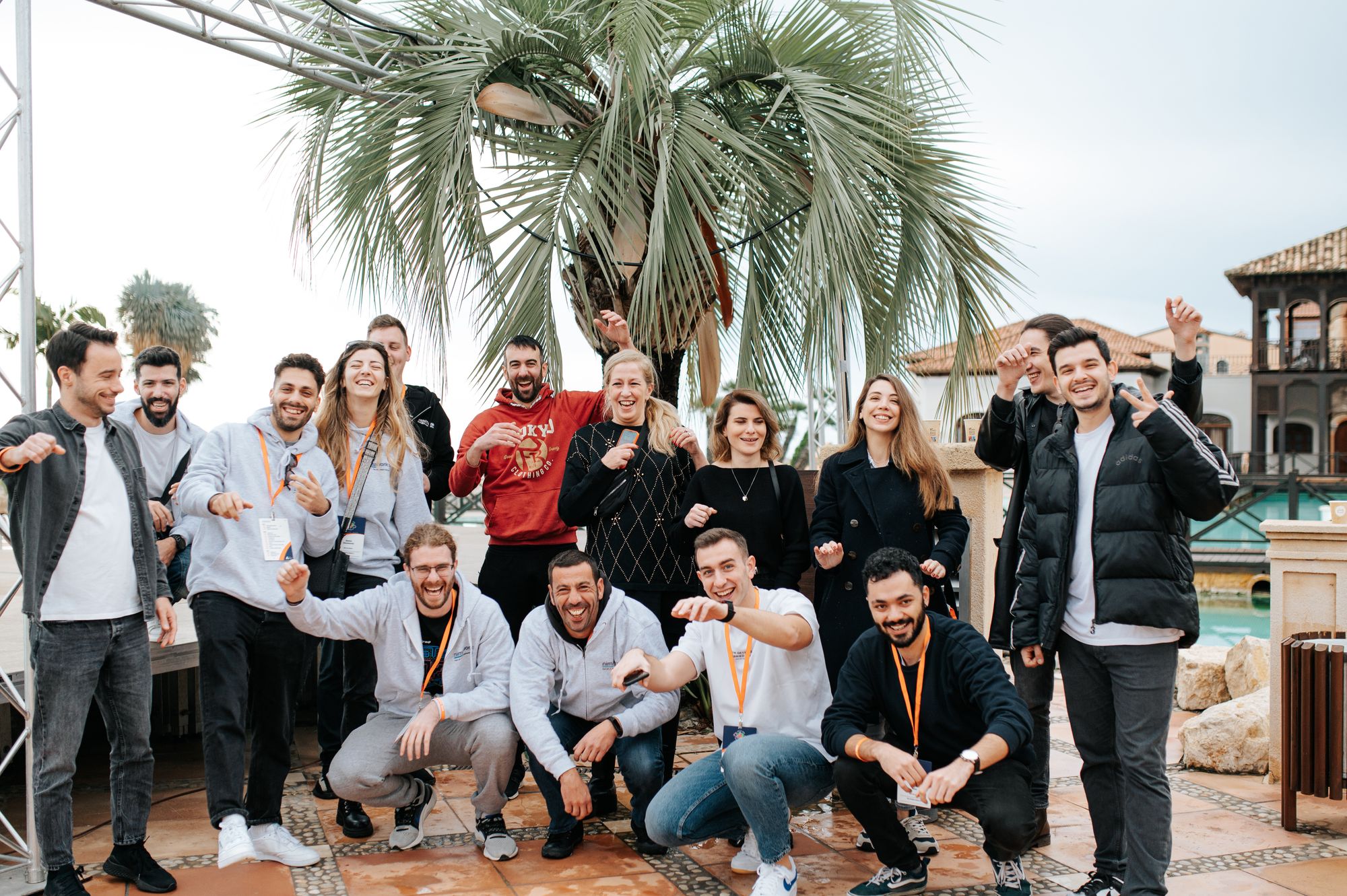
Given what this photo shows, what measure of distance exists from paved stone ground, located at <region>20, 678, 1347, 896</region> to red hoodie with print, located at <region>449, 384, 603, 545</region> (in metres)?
1.06

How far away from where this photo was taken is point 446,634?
360cm

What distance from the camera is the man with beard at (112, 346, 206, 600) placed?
12.7 ft

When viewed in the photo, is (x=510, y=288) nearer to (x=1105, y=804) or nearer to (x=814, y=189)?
(x=814, y=189)

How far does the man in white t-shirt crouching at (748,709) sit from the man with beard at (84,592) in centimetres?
145

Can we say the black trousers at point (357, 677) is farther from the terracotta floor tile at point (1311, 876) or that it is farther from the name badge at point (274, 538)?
the terracotta floor tile at point (1311, 876)

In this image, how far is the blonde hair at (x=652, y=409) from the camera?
13.4 ft

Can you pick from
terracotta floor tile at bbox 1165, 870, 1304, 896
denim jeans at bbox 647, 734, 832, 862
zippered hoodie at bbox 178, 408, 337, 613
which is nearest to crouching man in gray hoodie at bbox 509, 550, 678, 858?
denim jeans at bbox 647, 734, 832, 862

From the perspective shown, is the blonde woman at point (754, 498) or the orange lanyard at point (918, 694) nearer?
the orange lanyard at point (918, 694)

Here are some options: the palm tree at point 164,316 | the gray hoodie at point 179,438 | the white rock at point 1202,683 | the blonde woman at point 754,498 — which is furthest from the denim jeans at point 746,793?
the palm tree at point 164,316

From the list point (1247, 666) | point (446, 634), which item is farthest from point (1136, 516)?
point (1247, 666)

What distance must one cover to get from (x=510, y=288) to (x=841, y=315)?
4.69 ft

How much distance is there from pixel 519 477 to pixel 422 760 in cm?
117

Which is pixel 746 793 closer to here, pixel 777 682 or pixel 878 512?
pixel 777 682

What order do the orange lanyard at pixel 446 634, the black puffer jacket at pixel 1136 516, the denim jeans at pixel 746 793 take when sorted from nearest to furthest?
the black puffer jacket at pixel 1136 516
the denim jeans at pixel 746 793
the orange lanyard at pixel 446 634
